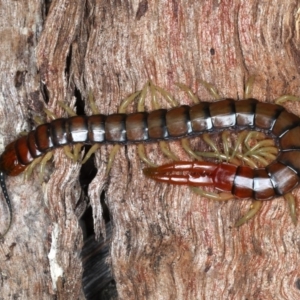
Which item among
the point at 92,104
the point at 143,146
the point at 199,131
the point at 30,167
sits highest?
the point at 92,104

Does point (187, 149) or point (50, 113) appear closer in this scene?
point (187, 149)

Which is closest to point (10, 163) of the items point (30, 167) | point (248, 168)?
point (30, 167)

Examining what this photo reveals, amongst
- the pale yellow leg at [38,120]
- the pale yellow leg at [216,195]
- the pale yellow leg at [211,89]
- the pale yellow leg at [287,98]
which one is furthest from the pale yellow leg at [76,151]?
the pale yellow leg at [287,98]

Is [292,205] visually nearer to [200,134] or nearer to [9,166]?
[200,134]

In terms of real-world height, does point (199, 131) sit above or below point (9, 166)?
above

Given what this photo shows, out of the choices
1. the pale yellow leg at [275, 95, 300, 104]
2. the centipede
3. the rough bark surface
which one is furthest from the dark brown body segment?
the rough bark surface

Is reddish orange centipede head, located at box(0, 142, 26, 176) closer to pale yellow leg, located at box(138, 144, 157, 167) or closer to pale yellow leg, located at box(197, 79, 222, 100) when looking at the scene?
pale yellow leg, located at box(138, 144, 157, 167)

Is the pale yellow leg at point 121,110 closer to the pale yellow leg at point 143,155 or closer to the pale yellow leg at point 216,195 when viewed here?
the pale yellow leg at point 143,155
